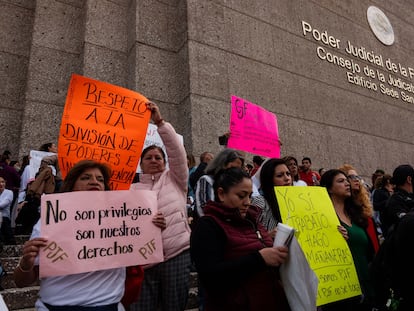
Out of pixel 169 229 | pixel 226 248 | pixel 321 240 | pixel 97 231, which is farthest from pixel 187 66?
pixel 226 248

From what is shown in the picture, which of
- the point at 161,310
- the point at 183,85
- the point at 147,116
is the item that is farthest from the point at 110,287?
the point at 183,85

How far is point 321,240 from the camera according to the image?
2127mm

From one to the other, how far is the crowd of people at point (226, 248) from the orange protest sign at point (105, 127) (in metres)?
0.13

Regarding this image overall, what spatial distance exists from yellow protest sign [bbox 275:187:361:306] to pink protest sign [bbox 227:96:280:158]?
1.61 meters

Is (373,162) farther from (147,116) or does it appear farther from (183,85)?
(147,116)

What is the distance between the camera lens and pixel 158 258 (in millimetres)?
1951

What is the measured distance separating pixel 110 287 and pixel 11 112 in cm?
729

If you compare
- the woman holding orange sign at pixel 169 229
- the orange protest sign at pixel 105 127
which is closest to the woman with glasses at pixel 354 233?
the woman holding orange sign at pixel 169 229

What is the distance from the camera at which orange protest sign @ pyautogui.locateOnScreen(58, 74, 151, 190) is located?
8.47 ft

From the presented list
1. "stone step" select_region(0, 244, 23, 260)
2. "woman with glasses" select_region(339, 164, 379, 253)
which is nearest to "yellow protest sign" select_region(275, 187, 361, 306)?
"woman with glasses" select_region(339, 164, 379, 253)

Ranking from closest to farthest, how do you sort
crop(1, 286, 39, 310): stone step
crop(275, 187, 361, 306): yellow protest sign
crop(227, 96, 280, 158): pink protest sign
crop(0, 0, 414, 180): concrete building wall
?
crop(275, 187, 361, 306): yellow protest sign → crop(1, 286, 39, 310): stone step → crop(227, 96, 280, 158): pink protest sign → crop(0, 0, 414, 180): concrete building wall

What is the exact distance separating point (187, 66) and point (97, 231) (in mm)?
6417

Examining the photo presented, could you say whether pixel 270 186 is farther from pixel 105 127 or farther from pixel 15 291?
pixel 15 291

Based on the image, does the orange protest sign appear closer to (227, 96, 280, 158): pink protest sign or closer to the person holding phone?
the person holding phone
